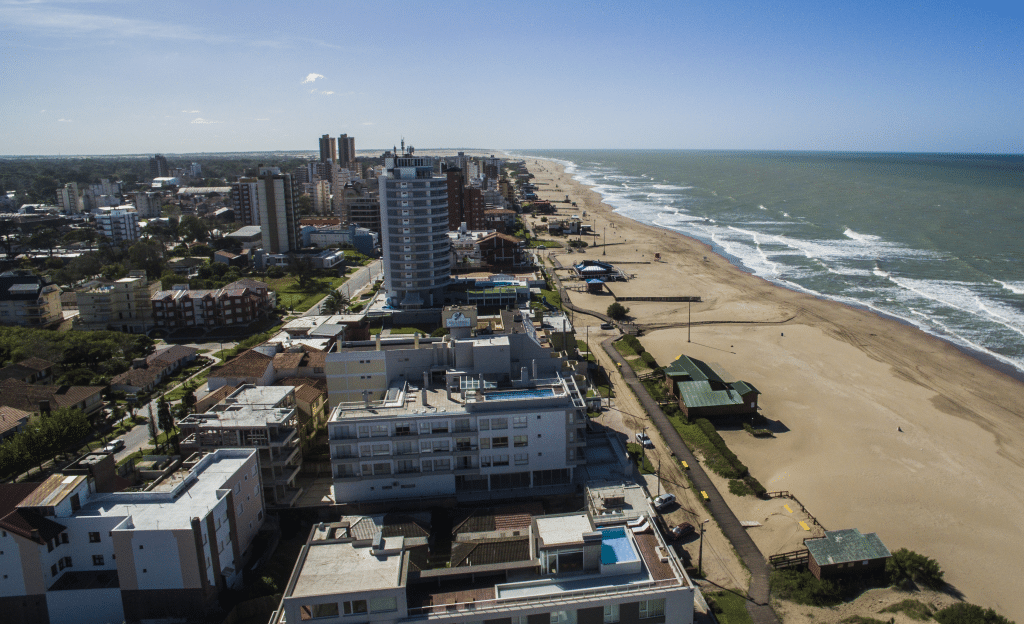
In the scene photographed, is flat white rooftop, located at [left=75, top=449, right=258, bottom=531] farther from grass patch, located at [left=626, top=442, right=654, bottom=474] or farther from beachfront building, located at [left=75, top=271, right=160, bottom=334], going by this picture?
beachfront building, located at [left=75, top=271, right=160, bottom=334]

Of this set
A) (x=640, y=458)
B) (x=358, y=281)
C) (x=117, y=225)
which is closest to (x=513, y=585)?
(x=640, y=458)

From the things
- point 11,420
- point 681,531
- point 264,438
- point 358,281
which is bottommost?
point 681,531

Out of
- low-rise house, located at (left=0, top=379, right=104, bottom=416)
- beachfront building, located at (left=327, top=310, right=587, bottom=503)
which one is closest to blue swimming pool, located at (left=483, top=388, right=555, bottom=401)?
beachfront building, located at (left=327, top=310, right=587, bottom=503)

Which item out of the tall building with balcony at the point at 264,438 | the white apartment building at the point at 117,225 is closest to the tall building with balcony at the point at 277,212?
the white apartment building at the point at 117,225

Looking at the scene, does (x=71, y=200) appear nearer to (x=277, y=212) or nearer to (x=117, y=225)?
(x=117, y=225)

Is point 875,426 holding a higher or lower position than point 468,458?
lower

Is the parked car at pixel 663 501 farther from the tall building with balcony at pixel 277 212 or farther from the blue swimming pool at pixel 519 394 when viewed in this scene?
the tall building with balcony at pixel 277 212
